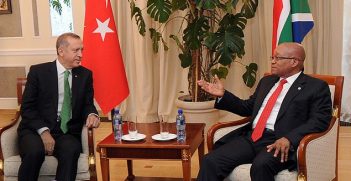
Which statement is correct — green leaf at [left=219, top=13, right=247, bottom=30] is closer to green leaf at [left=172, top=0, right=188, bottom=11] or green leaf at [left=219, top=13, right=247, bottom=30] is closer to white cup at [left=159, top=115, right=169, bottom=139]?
green leaf at [left=172, top=0, right=188, bottom=11]

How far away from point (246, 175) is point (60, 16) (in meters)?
4.44

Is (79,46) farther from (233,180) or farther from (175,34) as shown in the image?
(175,34)

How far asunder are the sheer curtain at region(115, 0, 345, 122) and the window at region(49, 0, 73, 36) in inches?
39.9

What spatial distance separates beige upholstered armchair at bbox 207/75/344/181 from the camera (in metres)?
2.63

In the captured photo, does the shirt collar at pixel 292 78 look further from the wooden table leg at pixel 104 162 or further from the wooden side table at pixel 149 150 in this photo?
the wooden table leg at pixel 104 162

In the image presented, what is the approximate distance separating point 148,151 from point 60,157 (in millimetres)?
585

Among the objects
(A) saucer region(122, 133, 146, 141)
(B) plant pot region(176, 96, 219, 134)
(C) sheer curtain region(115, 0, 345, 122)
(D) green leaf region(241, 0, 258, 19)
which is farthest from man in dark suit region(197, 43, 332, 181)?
(C) sheer curtain region(115, 0, 345, 122)

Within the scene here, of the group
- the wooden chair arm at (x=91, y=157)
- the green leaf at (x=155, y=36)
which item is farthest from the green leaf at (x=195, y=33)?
the wooden chair arm at (x=91, y=157)

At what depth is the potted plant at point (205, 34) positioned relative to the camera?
455cm

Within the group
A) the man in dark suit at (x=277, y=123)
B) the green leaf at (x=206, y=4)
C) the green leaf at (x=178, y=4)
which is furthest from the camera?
the green leaf at (x=178, y=4)

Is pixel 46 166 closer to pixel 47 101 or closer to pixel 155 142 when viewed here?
pixel 47 101

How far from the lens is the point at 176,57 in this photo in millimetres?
5707

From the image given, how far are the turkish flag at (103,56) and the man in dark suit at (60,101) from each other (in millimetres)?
735

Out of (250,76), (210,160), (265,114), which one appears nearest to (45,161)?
(210,160)
